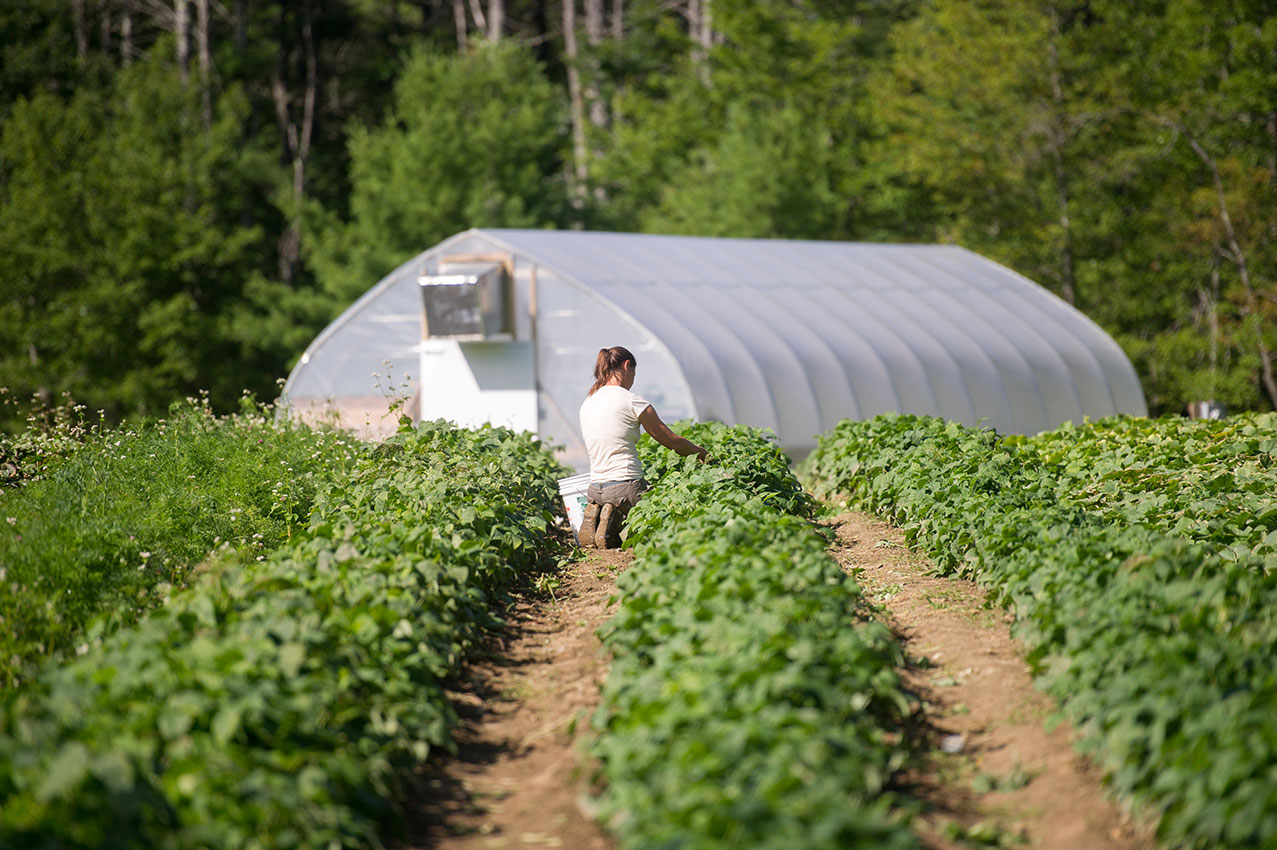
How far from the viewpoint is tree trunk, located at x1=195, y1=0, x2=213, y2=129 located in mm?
27156

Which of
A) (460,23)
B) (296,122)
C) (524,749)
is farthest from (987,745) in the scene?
(460,23)

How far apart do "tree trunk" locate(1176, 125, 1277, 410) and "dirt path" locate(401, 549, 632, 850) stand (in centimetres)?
1872

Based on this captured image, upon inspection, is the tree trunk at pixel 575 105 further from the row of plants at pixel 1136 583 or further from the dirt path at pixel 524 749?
the dirt path at pixel 524 749

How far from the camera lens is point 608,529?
7.57 meters

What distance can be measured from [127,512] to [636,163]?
83.5ft

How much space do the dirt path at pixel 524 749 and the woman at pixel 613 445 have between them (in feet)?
4.22

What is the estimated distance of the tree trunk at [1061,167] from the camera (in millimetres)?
22391

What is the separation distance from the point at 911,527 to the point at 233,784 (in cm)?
487

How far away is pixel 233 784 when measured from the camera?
3314 mm

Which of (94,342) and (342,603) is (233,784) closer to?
(342,603)

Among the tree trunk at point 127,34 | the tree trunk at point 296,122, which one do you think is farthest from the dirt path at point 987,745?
the tree trunk at point 127,34

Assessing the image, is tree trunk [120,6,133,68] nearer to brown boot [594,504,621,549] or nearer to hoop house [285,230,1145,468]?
hoop house [285,230,1145,468]

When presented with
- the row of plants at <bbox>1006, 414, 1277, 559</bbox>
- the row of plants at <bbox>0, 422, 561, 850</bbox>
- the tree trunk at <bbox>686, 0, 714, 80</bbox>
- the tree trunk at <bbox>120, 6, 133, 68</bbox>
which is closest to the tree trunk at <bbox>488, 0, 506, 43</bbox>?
the tree trunk at <bbox>686, 0, 714, 80</bbox>

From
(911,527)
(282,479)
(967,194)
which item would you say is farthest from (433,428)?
(967,194)
